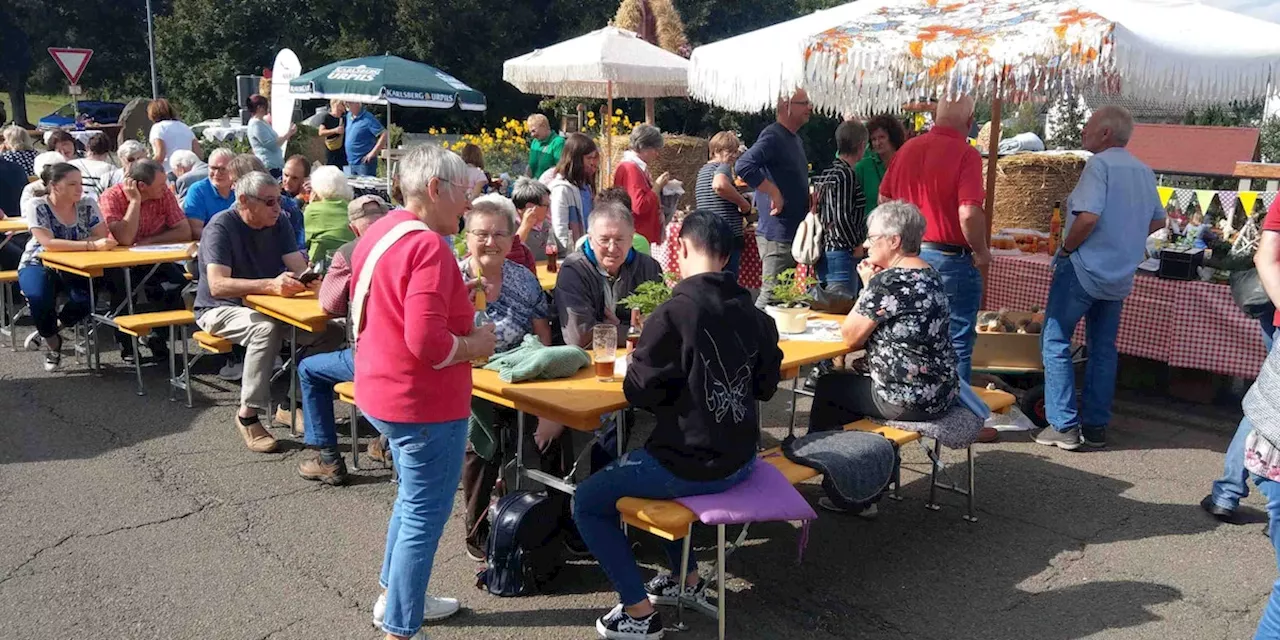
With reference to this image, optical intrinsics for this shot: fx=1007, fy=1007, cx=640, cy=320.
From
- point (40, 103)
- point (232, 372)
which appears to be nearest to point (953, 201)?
point (232, 372)

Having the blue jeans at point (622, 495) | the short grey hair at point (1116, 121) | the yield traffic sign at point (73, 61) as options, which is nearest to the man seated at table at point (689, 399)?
the blue jeans at point (622, 495)

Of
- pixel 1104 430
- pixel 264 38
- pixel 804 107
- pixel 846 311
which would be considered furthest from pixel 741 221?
pixel 264 38

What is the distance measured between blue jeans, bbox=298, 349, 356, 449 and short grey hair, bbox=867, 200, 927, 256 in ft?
8.12

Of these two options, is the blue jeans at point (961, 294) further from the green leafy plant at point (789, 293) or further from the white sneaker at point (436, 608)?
the white sneaker at point (436, 608)

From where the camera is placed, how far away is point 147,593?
3.80 m

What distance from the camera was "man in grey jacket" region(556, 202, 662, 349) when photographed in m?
4.49

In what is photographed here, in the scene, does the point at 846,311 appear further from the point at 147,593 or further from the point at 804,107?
the point at 147,593

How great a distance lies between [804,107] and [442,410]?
4528mm

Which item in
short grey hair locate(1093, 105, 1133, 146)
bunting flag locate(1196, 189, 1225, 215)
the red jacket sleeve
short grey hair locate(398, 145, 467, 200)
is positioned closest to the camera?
short grey hair locate(398, 145, 467, 200)

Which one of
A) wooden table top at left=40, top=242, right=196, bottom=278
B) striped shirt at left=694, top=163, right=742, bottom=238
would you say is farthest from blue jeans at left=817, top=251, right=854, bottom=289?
wooden table top at left=40, top=242, right=196, bottom=278

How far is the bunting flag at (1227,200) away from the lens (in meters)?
7.97

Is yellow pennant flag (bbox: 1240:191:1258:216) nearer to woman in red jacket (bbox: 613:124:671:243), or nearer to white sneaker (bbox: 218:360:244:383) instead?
woman in red jacket (bbox: 613:124:671:243)

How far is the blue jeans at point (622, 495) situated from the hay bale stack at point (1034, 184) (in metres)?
5.81

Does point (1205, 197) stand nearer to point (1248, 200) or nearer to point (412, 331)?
point (1248, 200)
